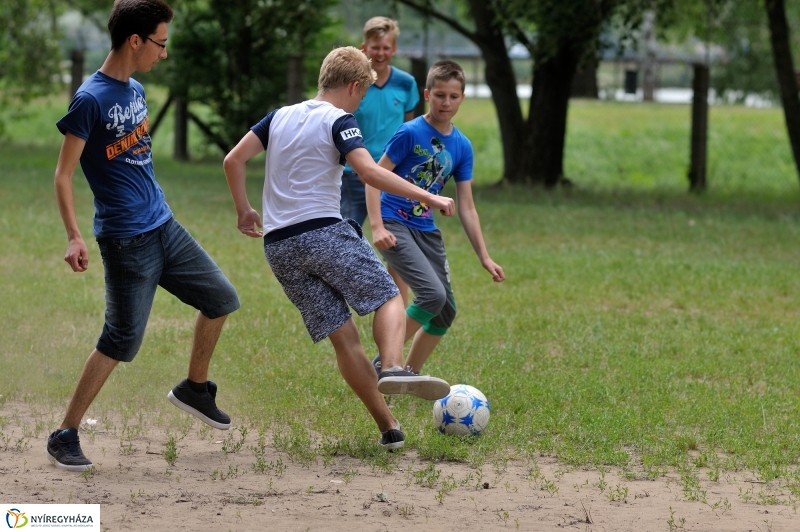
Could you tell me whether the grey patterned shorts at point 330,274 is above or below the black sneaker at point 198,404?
above

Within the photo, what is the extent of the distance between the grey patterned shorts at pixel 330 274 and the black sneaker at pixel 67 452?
44.4 inches

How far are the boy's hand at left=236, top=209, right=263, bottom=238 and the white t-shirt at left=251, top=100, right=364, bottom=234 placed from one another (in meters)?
0.20

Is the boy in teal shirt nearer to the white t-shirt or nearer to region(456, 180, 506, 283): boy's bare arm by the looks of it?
region(456, 180, 506, 283): boy's bare arm

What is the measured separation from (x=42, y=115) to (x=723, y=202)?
1824 cm

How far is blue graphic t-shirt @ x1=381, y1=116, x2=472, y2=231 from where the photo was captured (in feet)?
18.9

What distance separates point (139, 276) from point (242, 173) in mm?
661

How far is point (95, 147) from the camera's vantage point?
4668 mm

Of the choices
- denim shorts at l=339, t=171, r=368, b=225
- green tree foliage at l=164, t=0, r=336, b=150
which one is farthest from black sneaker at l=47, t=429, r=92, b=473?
green tree foliage at l=164, t=0, r=336, b=150

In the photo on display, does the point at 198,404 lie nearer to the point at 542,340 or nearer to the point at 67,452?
the point at 67,452

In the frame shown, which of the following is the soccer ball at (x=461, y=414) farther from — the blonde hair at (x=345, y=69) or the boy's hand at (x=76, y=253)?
the boy's hand at (x=76, y=253)

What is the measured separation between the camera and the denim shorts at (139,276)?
4.79 meters

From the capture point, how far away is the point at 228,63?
1961cm

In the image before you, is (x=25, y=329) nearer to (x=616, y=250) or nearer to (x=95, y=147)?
Result: (x=95, y=147)
